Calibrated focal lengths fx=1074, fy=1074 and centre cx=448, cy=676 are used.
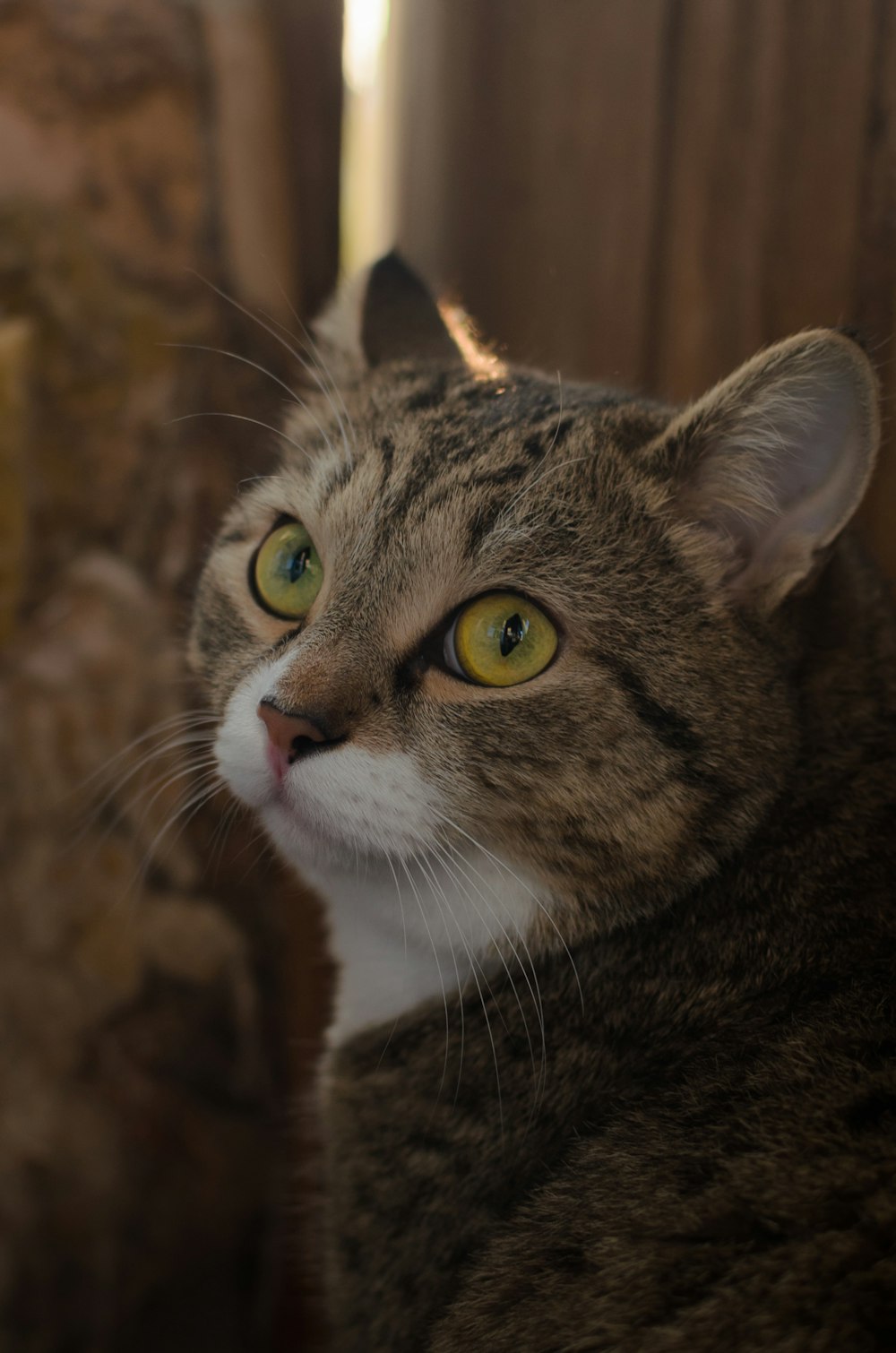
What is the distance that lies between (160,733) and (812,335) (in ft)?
3.70

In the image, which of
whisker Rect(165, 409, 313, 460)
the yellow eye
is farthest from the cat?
whisker Rect(165, 409, 313, 460)

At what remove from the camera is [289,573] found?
3.78 feet

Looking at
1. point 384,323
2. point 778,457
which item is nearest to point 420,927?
point 778,457

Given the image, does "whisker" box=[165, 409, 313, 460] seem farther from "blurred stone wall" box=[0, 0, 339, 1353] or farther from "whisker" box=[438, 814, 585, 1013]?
"whisker" box=[438, 814, 585, 1013]

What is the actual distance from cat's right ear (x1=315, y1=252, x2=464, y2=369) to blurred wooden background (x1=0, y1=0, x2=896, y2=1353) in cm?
21

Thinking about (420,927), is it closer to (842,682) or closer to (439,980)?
(439,980)

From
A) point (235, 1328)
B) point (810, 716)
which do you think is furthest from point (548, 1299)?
point (235, 1328)

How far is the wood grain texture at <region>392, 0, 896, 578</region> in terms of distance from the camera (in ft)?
3.98

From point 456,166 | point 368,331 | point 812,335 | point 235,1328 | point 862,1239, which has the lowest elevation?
point 235,1328

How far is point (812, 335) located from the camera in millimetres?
913

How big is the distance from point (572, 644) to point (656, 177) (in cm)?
78

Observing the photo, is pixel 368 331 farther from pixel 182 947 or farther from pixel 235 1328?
Answer: pixel 235 1328

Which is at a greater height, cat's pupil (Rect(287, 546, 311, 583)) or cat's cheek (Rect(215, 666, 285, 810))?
cat's pupil (Rect(287, 546, 311, 583))

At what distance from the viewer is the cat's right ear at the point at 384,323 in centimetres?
131
